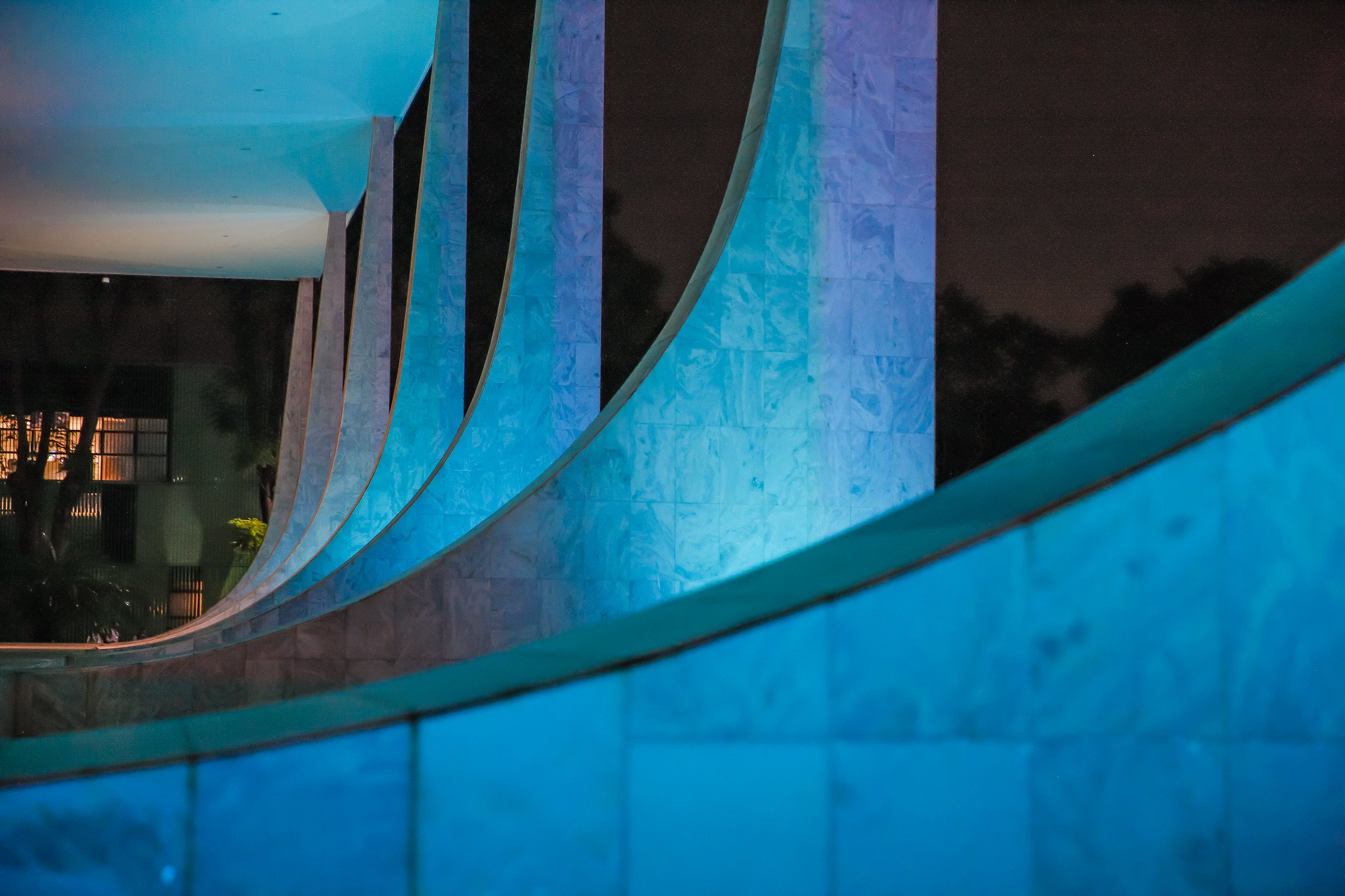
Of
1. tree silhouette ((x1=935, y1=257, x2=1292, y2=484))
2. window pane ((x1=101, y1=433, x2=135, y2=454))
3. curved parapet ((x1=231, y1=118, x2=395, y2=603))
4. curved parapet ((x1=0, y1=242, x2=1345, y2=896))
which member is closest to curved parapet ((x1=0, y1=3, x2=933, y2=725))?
curved parapet ((x1=0, y1=242, x2=1345, y2=896))

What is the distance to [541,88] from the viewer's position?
7.18 metres

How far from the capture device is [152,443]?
22.4m

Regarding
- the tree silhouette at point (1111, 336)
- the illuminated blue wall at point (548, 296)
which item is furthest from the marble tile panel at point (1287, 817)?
the tree silhouette at point (1111, 336)

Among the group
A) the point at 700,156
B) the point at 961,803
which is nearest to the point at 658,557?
the point at 961,803

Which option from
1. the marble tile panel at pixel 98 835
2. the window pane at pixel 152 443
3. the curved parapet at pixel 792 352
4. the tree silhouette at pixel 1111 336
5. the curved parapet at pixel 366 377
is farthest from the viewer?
the window pane at pixel 152 443

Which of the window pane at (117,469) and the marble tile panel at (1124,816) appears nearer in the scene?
the marble tile panel at (1124,816)

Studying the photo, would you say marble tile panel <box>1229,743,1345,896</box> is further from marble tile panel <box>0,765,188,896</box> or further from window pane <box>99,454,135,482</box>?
window pane <box>99,454,135,482</box>

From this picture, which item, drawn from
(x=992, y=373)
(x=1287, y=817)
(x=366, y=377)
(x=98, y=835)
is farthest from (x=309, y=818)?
(x=366, y=377)

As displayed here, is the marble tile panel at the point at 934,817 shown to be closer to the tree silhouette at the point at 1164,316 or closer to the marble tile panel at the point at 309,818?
the marble tile panel at the point at 309,818

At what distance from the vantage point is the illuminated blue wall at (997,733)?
198 cm

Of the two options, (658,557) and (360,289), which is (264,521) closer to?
(360,289)

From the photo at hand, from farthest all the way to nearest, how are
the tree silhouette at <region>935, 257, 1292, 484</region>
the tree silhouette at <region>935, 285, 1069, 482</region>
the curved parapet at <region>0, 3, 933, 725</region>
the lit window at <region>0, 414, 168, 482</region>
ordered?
1. the lit window at <region>0, 414, 168, 482</region>
2. the tree silhouette at <region>935, 257, 1292, 484</region>
3. the tree silhouette at <region>935, 285, 1069, 482</region>
4. the curved parapet at <region>0, 3, 933, 725</region>

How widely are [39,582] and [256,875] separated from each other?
21.6 meters

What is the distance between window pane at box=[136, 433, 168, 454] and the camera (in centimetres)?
2231
